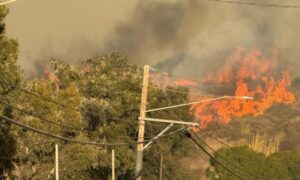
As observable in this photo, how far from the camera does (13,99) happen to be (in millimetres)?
43969

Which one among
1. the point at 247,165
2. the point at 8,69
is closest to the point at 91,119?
the point at 247,165

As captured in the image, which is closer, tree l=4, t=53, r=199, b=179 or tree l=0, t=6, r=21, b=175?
tree l=0, t=6, r=21, b=175

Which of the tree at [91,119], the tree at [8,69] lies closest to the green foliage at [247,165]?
the tree at [91,119]

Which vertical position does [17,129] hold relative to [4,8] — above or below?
below

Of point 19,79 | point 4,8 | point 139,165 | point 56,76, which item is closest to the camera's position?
point 139,165

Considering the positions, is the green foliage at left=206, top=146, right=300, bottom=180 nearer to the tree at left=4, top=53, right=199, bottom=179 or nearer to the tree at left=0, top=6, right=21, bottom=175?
the tree at left=4, top=53, right=199, bottom=179

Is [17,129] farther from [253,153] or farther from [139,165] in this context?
[253,153]

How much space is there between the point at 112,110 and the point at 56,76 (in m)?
11.1

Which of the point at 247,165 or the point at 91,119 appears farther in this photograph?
the point at 247,165

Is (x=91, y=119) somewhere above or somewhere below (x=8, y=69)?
above

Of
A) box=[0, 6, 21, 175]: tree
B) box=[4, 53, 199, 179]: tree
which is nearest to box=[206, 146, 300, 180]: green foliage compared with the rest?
box=[4, 53, 199, 179]: tree

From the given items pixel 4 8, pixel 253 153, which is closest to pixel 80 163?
pixel 4 8

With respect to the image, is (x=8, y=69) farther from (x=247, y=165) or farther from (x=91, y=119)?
(x=247, y=165)

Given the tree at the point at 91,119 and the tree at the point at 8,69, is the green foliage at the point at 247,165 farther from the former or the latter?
the tree at the point at 8,69
